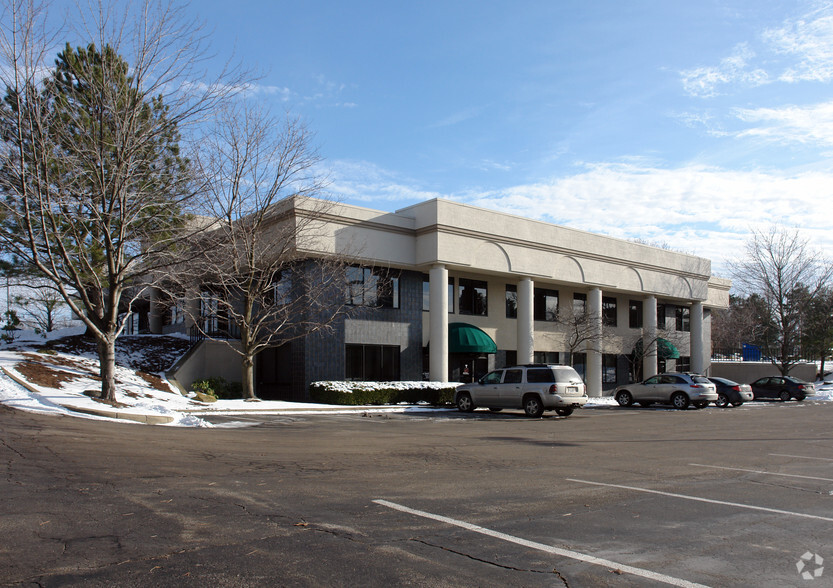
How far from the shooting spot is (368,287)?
99.3ft

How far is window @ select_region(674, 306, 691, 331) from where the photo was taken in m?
49.9

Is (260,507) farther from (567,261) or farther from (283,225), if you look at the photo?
(567,261)

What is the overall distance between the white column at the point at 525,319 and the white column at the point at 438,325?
592 centimetres

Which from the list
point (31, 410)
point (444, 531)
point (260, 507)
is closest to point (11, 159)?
point (31, 410)

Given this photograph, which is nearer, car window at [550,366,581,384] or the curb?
the curb

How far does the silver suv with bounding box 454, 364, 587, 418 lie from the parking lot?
8.69 m

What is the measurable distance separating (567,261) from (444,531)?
32.9 meters

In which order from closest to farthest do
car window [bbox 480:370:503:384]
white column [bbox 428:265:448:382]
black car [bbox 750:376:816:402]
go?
car window [bbox 480:370:503:384] < white column [bbox 428:265:448:382] < black car [bbox 750:376:816:402]

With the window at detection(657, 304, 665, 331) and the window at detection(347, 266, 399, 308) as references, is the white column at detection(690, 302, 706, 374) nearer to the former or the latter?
the window at detection(657, 304, 665, 331)

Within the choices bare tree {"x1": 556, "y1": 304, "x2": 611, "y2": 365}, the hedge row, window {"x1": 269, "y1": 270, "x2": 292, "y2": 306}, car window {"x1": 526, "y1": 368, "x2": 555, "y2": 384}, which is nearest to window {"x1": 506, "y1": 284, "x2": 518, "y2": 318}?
bare tree {"x1": 556, "y1": 304, "x2": 611, "y2": 365}

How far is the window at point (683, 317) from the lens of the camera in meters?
49.9

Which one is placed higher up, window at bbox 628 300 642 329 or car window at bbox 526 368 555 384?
window at bbox 628 300 642 329

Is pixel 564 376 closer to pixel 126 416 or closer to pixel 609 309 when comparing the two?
pixel 126 416

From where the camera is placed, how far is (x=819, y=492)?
8953 mm
